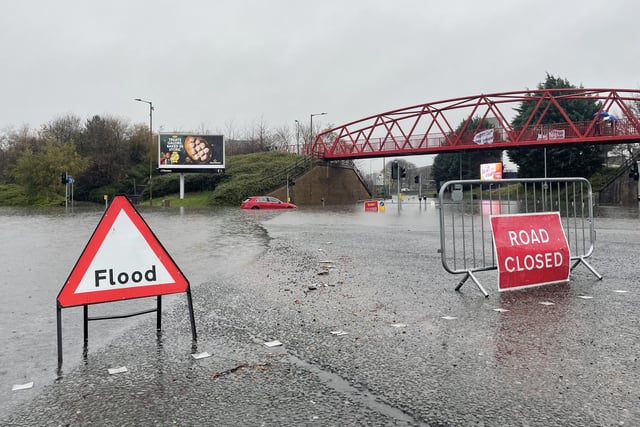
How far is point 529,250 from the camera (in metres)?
6.47

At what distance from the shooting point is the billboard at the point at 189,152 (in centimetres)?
5322

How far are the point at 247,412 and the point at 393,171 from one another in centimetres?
4346

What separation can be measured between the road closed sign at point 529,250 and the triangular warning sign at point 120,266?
4.03 meters

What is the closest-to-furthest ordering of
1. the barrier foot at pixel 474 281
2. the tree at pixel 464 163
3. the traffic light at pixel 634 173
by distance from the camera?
the barrier foot at pixel 474 281, the traffic light at pixel 634 173, the tree at pixel 464 163

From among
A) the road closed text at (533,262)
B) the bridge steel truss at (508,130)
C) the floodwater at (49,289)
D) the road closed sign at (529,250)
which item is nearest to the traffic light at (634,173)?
the bridge steel truss at (508,130)

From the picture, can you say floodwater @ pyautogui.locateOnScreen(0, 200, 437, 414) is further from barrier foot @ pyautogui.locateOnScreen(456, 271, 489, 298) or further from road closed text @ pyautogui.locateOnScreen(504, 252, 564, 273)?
road closed text @ pyautogui.locateOnScreen(504, 252, 564, 273)

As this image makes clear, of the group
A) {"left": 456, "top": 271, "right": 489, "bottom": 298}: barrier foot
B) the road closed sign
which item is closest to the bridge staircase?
the road closed sign

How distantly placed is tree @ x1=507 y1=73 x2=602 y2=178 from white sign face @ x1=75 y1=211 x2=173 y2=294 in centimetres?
5009

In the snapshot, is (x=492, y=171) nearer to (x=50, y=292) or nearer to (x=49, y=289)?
(x=49, y=289)

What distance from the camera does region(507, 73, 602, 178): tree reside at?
171 ft

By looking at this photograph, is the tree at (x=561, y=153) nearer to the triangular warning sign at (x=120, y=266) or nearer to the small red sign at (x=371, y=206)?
the small red sign at (x=371, y=206)

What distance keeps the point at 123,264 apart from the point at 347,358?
6.89 ft

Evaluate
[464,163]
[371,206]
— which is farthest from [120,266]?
[464,163]

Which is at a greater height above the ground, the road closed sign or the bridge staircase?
the bridge staircase
